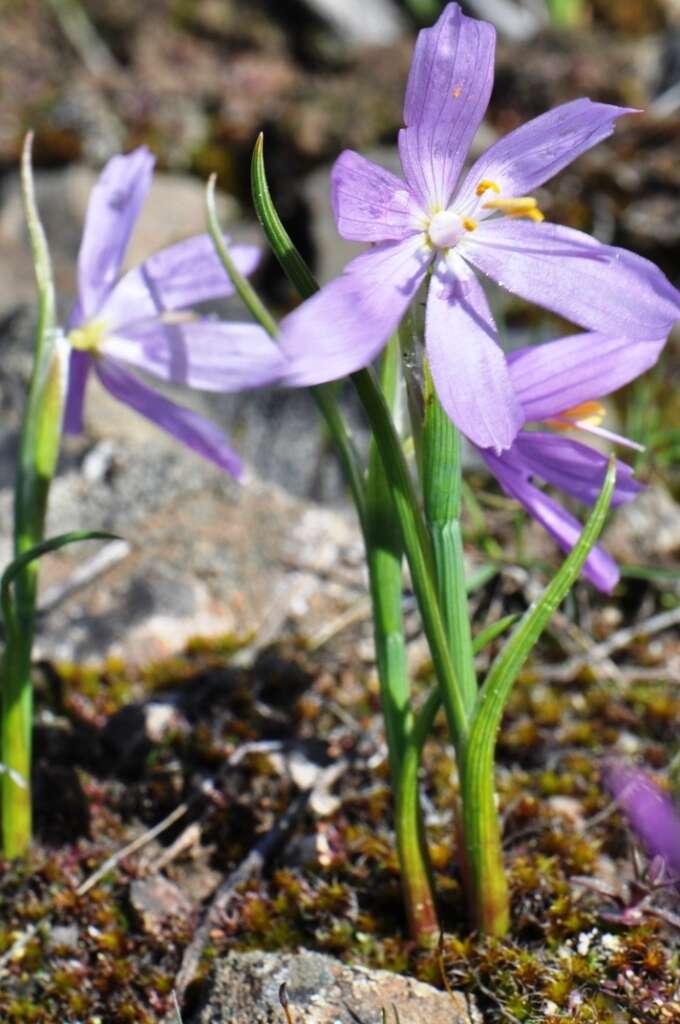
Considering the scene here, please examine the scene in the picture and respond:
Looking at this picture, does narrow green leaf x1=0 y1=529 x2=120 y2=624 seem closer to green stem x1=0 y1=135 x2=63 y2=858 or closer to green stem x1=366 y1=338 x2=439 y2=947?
green stem x1=0 y1=135 x2=63 y2=858

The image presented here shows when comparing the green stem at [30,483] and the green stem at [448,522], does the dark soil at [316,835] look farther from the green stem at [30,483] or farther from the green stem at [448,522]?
the green stem at [448,522]

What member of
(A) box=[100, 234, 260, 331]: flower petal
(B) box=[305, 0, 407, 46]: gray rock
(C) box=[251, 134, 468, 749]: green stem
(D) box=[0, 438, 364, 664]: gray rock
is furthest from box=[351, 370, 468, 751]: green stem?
(B) box=[305, 0, 407, 46]: gray rock

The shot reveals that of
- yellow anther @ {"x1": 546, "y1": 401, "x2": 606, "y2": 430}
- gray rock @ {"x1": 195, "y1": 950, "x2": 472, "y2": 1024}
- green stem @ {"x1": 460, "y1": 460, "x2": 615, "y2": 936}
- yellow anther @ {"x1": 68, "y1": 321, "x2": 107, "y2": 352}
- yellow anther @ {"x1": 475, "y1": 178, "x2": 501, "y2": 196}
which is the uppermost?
yellow anther @ {"x1": 475, "y1": 178, "x2": 501, "y2": 196}

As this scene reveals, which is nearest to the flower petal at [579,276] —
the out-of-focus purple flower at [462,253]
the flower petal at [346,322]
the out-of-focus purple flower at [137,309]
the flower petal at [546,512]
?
the out-of-focus purple flower at [462,253]

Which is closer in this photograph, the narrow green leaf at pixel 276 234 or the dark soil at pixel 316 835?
the narrow green leaf at pixel 276 234

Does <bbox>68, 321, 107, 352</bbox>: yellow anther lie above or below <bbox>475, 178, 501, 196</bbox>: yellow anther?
below

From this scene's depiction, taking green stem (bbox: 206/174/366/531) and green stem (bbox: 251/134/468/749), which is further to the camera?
green stem (bbox: 206/174/366/531)

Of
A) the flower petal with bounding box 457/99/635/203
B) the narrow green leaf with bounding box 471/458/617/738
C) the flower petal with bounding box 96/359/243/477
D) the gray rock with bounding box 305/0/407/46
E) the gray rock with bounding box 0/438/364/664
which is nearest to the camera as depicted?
the flower petal with bounding box 457/99/635/203

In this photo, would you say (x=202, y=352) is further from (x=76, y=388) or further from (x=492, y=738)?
(x=492, y=738)
